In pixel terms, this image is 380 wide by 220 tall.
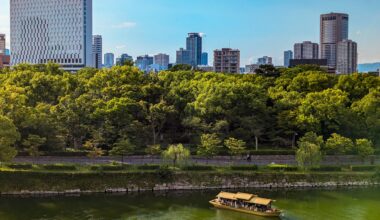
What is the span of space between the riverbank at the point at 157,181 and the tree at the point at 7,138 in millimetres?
1480

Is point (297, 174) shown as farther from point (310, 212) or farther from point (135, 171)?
point (135, 171)

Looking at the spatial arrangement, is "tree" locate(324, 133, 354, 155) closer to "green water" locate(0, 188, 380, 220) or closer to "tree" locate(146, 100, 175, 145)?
"green water" locate(0, 188, 380, 220)

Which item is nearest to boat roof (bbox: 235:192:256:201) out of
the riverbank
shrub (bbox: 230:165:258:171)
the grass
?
the riverbank

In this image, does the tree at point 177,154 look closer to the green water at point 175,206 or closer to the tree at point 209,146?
the tree at point 209,146

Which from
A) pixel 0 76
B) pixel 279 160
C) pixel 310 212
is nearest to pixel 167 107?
pixel 279 160

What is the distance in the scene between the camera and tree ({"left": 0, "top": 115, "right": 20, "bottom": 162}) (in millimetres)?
36844

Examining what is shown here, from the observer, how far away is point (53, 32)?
140 metres

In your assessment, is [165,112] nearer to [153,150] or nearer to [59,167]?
[153,150]

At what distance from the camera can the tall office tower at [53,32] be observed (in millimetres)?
137250

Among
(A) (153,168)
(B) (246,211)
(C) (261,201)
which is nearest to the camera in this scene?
(C) (261,201)

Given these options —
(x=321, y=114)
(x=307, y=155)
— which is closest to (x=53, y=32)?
(x=321, y=114)

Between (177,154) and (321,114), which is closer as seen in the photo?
(177,154)

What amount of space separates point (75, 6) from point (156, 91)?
9269 centimetres

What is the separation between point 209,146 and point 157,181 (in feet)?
21.7
